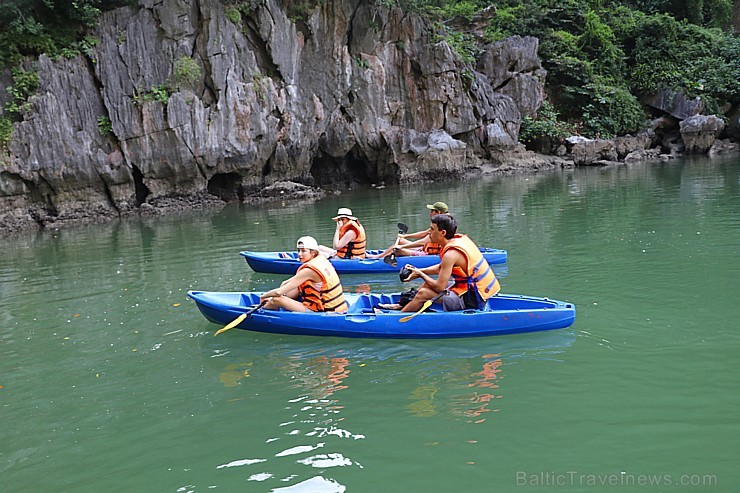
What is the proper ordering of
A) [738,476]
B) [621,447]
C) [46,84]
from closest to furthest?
[738,476] → [621,447] → [46,84]

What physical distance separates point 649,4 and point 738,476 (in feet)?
146

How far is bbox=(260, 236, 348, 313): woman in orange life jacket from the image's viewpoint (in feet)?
25.5

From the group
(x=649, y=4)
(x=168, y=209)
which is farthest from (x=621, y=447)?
(x=649, y=4)

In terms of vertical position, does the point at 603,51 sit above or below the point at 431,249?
above

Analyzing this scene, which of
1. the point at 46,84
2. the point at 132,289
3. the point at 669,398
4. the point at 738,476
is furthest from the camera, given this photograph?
the point at 46,84

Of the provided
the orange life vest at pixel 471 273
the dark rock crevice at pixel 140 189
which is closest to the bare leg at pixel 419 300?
the orange life vest at pixel 471 273

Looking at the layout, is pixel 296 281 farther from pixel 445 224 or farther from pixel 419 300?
pixel 445 224

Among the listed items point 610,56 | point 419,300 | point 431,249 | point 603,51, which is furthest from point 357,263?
point 603,51

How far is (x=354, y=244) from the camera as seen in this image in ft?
39.4

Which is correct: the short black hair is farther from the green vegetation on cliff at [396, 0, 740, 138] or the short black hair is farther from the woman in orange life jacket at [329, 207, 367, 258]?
the green vegetation on cliff at [396, 0, 740, 138]

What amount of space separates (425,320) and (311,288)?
149 cm

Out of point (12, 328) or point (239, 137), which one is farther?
point (239, 137)

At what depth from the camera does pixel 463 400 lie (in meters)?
5.77

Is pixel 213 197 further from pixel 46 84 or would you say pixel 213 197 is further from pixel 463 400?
pixel 463 400
